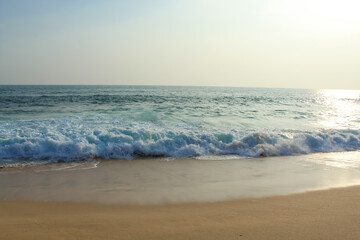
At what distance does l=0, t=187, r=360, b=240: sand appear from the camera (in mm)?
3100

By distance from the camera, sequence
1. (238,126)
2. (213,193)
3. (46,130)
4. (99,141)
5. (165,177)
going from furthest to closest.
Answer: (238,126), (46,130), (99,141), (165,177), (213,193)

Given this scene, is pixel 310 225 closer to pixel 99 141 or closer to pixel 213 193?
pixel 213 193

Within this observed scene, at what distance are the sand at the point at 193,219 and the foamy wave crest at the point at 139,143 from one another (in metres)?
3.86

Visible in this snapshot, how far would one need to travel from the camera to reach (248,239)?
2.98 m

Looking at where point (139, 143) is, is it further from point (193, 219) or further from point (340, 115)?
point (340, 115)

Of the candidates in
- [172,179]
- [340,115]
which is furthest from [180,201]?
[340,115]

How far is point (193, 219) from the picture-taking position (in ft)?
11.9

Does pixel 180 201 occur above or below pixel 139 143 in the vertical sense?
below

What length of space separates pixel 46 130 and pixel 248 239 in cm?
913

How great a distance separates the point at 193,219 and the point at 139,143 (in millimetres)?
5514

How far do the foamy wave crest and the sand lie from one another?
3.86 meters

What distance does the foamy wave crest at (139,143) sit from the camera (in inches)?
320

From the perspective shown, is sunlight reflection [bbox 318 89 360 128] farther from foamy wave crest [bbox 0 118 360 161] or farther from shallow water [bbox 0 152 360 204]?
shallow water [bbox 0 152 360 204]

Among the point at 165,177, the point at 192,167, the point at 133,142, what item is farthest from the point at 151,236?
the point at 133,142
